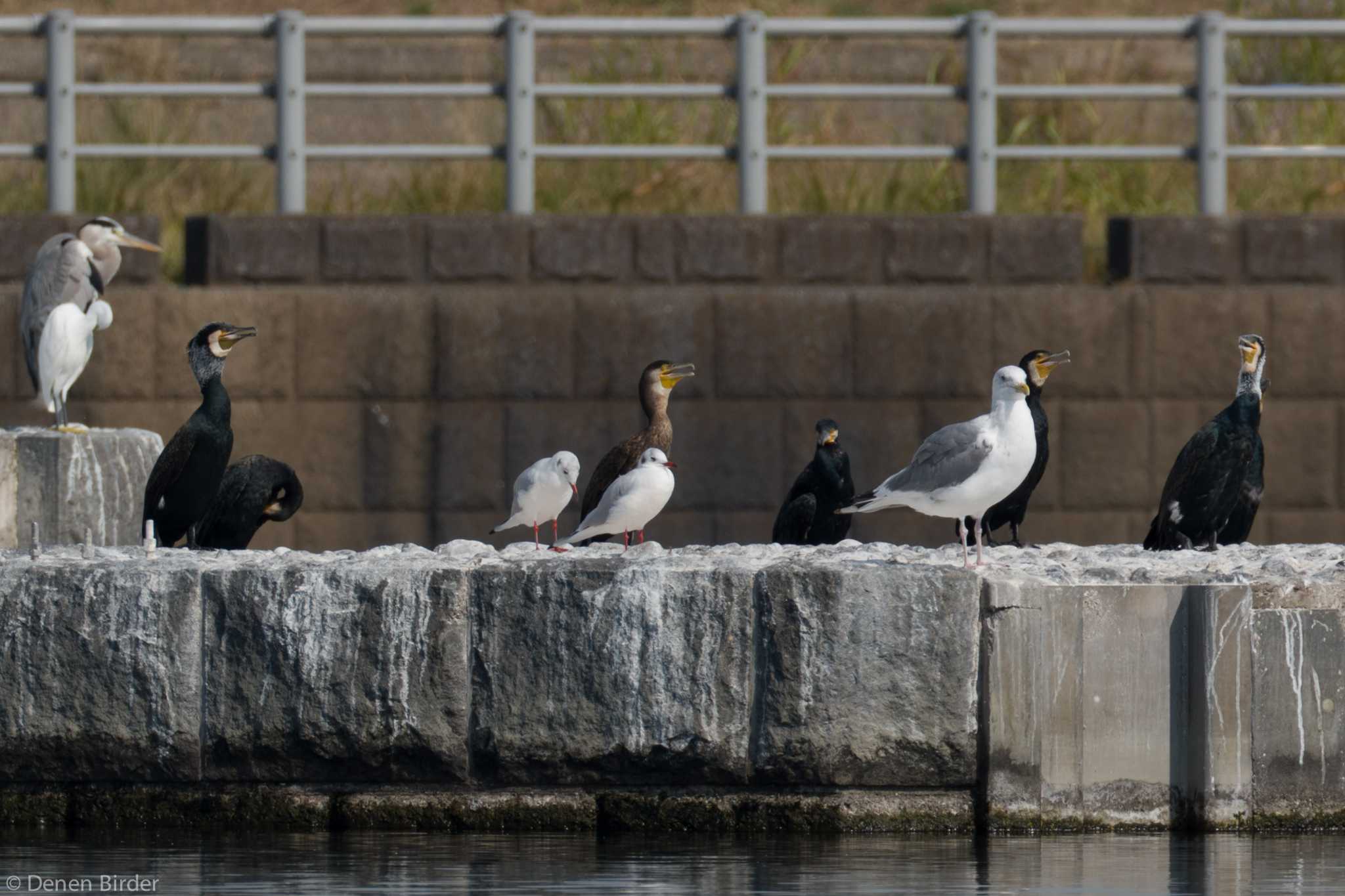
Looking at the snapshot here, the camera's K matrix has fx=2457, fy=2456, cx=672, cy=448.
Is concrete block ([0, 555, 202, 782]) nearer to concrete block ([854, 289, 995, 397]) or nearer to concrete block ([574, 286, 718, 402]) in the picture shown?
concrete block ([574, 286, 718, 402])

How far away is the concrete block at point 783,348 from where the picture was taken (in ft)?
42.8

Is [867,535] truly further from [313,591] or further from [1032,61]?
[1032,61]

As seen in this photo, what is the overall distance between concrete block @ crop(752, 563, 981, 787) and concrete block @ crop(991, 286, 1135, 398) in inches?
202

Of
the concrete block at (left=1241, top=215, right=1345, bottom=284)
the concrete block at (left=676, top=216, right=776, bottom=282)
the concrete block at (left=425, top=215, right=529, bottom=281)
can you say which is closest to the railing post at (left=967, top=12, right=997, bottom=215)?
the concrete block at (left=676, top=216, right=776, bottom=282)

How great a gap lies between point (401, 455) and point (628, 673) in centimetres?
518

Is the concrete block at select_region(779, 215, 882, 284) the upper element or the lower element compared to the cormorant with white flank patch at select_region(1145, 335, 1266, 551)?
upper

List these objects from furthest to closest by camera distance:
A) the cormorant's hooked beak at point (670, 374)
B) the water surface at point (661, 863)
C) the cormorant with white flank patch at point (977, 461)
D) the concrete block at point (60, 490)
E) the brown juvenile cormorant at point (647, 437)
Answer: the cormorant's hooked beak at point (670, 374), the concrete block at point (60, 490), the brown juvenile cormorant at point (647, 437), the cormorant with white flank patch at point (977, 461), the water surface at point (661, 863)

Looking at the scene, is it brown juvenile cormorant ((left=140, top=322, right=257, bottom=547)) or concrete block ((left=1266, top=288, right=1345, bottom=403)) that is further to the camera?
concrete block ((left=1266, top=288, right=1345, bottom=403))

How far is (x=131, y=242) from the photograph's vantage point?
486 inches

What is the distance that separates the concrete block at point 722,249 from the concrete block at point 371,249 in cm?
140

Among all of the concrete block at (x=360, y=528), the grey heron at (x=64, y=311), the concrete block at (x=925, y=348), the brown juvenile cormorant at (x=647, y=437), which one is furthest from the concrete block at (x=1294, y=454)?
the grey heron at (x=64, y=311)

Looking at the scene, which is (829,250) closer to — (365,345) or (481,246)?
(481,246)

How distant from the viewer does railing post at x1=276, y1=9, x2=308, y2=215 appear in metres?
13.4

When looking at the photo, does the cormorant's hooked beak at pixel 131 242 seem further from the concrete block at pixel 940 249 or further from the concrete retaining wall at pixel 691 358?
the concrete block at pixel 940 249
